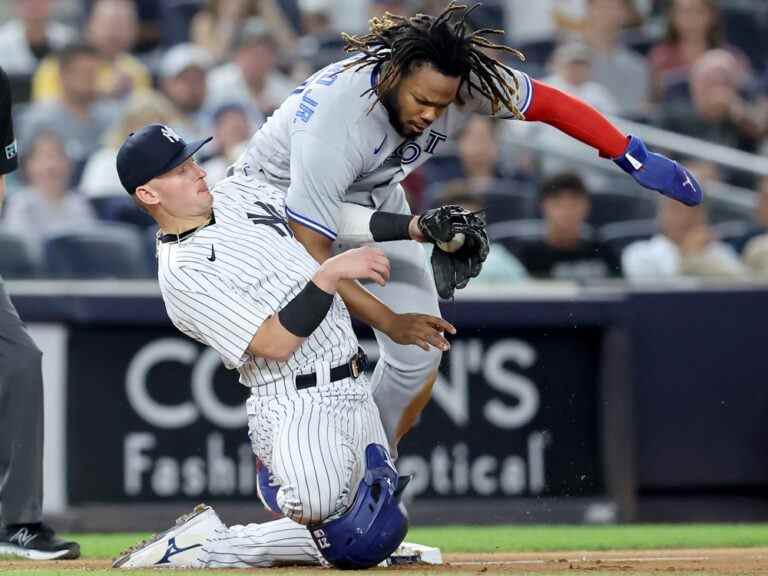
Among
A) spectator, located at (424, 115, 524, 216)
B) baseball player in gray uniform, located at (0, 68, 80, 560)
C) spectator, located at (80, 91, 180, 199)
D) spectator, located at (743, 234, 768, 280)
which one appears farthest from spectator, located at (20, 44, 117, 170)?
baseball player in gray uniform, located at (0, 68, 80, 560)

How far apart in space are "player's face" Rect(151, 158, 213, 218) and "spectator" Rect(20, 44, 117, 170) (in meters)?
4.58

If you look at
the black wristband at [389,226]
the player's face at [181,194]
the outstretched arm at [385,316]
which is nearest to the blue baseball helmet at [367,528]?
the outstretched arm at [385,316]

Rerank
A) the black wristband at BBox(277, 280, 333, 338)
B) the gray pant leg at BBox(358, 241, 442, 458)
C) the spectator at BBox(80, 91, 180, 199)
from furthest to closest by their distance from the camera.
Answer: the spectator at BBox(80, 91, 180, 199), the gray pant leg at BBox(358, 241, 442, 458), the black wristband at BBox(277, 280, 333, 338)

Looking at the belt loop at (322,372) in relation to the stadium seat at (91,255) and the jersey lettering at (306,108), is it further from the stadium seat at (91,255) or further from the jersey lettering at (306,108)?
the stadium seat at (91,255)

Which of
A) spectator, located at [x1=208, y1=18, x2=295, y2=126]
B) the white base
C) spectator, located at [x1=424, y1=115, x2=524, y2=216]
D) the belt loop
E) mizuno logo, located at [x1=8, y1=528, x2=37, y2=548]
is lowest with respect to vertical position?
the white base

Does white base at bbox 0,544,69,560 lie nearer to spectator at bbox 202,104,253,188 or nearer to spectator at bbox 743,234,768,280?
spectator at bbox 202,104,253,188

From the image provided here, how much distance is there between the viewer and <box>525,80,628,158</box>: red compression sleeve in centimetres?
456

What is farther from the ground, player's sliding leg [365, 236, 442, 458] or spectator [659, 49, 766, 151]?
spectator [659, 49, 766, 151]

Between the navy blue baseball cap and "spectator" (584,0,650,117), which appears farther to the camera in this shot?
"spectator" (584,0,650,117)

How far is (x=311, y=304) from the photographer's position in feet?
13.1

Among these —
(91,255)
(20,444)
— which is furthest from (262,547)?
(91,255)

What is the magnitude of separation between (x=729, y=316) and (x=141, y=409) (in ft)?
9.05

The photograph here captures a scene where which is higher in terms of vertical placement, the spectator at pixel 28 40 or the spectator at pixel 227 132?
the spectator at pixel 28 40

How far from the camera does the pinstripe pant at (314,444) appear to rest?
13.5 ft
